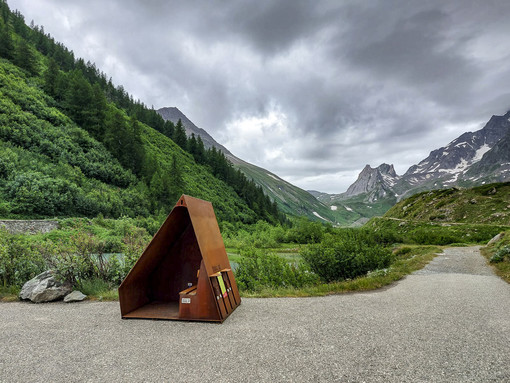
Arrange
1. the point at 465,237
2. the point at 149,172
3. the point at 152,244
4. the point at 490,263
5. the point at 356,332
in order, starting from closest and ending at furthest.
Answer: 1. the point at 356,332
2. the point at 152,244
3. the point at 490,263
4. the point at 465,237
5. the point at 149,172

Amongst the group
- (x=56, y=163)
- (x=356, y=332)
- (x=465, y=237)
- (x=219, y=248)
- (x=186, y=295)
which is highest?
(x=56, y=163)

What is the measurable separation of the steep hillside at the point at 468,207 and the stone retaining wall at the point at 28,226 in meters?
64.4

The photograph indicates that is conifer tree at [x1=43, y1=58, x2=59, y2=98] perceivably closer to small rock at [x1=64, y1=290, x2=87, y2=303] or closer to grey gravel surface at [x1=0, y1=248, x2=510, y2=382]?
small rock at [x1=64, y1=290, x2=87, y2=303]

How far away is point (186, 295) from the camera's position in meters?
5.58

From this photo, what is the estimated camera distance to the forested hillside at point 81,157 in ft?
132

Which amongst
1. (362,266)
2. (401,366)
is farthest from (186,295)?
(362,266)

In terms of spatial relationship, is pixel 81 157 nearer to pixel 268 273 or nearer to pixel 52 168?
pixel 52 168

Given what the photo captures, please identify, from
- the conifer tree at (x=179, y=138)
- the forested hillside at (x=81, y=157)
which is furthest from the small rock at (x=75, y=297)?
the conifer tree at (x=179, y=138)

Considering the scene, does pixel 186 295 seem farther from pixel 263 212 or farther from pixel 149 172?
pixel 263 212

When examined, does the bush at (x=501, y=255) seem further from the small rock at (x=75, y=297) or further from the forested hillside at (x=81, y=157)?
the forested hillside at (x=81, y=157)

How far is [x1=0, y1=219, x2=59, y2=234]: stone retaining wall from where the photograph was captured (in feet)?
91.0

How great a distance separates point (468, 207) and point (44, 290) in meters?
63.8

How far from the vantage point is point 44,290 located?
23.8 feet

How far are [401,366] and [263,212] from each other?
9888 centimetres
